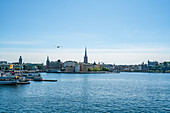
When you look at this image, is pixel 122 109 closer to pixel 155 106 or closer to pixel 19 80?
pixel 155 106

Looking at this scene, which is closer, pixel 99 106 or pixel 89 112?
pixel 89 112

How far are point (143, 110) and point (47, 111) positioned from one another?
42.6 ft

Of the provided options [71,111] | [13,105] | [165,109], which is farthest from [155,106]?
[13,105]

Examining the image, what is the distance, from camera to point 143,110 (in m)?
28.7

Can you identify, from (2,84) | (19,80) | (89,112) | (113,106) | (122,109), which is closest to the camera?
(89,112)

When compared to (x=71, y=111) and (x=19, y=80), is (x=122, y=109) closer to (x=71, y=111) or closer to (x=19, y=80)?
(x=71, y=111)

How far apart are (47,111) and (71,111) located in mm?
3122

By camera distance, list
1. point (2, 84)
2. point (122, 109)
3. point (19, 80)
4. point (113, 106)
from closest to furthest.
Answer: point (122, 109) → point (113, 106) → point (2, 84) → point (19, 80)

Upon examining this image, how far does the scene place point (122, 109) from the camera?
28922 millimetres

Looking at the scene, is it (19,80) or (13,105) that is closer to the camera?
(13,105)

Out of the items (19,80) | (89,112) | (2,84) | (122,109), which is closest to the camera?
(89,112)

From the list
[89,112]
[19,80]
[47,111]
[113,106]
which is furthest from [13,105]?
[19,80]

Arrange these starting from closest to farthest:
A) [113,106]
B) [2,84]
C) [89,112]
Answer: [89,112]
[113,106]
[2,84]

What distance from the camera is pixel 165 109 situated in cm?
2948
